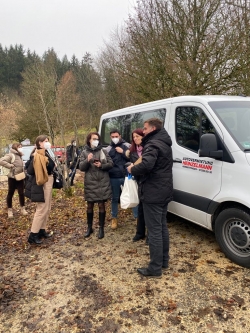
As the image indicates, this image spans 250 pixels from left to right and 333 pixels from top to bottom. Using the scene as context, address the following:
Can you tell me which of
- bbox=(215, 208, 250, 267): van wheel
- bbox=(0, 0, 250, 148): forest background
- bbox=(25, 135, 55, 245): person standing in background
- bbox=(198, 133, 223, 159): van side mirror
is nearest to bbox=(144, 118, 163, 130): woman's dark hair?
bbox=(198, 133, 223, 159): van side mirror

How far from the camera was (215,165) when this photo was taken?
11.0 ft

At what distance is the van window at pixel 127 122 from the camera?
15.2 ft

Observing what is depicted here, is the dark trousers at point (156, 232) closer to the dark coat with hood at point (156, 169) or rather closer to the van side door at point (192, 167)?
the dark coat with hood at point (156, 169)

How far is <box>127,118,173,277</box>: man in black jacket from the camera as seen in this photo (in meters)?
2.89

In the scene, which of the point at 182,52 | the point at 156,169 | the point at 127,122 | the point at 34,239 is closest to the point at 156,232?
the point at 156,169

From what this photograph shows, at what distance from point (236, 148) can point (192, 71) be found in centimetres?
665

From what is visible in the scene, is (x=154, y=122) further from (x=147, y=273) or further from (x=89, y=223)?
(x=89, y=223)

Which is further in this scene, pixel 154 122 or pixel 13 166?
pixel 13 166

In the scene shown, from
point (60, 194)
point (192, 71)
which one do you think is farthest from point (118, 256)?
point (192, 71)

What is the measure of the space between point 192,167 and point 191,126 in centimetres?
62

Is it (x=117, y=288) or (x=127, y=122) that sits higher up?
(x=127, y=122)

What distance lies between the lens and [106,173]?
4395mm

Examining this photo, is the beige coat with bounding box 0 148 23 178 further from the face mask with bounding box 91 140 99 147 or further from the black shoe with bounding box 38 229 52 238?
the face mask with bounding box 91 140 99 147

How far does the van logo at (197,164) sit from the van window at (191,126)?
17cm
